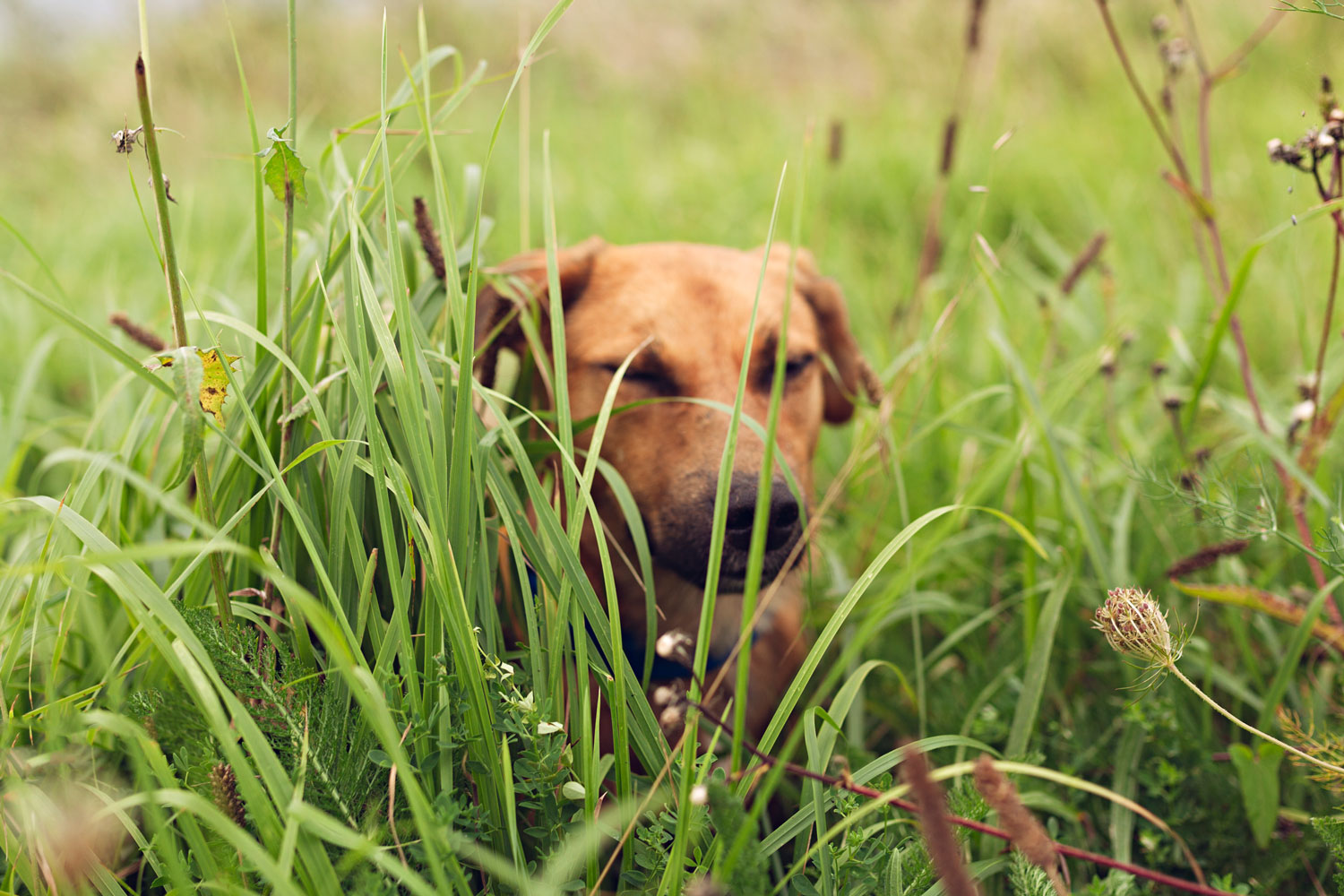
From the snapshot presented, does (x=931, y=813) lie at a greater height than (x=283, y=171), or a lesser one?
lesser

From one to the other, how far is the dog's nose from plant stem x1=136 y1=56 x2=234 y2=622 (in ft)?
2.61

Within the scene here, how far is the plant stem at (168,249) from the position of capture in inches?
36.4

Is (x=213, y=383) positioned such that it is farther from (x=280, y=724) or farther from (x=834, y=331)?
(x=834, y=331)

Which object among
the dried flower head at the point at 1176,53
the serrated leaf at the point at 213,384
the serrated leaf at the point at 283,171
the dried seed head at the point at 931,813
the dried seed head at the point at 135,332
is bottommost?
the dried seed head at the point at 931,813

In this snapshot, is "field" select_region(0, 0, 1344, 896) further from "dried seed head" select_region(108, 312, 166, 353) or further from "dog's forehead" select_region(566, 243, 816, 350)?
"dog's forehead" select_region(566, 243, 816, 350)

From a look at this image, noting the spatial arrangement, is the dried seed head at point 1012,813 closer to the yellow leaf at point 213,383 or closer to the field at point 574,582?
the field at point 574,582

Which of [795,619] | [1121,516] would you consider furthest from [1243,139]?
[795,619]

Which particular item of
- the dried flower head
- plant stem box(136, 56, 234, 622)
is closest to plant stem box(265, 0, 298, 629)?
plant stem box(136, 56, 234, 622)

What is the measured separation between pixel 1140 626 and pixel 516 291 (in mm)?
1433

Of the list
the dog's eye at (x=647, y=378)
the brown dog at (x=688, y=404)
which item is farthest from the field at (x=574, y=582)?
the dog's eye at (x=647, y=378)

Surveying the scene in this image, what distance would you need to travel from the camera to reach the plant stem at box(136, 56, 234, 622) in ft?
3.03

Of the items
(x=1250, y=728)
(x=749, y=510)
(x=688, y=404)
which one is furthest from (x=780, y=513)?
(x=1250, y=728)

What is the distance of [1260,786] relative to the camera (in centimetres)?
143

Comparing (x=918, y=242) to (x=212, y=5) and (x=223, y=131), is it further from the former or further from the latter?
(x=212, y=5)
